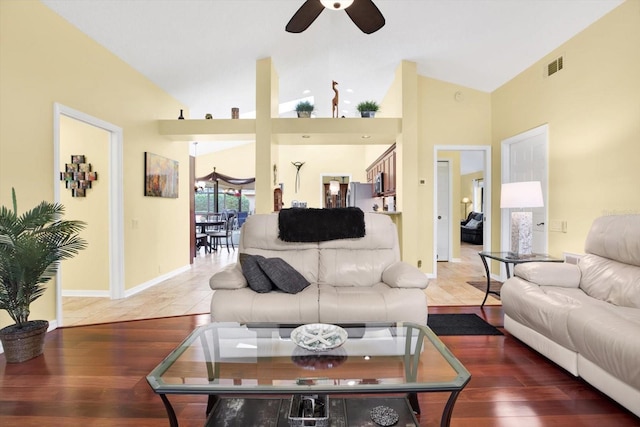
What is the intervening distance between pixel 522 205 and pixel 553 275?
32.3 inches

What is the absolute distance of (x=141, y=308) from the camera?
368 centimetres

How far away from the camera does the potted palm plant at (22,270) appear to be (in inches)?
90.6

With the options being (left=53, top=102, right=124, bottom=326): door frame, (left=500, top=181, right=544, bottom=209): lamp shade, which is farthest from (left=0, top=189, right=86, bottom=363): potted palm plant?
(left=500, top=181, right=544, bottom=209): lamp shade

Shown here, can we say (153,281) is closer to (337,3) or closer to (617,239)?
(337,3)

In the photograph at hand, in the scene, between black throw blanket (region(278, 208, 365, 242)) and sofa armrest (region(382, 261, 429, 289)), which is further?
black throw blanket (region(278, 208, 365, 242))

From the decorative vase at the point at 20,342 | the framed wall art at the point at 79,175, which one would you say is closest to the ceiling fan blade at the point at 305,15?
the decorative vase at the point at 20,342

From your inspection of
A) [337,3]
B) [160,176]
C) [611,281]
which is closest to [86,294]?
[160,176]

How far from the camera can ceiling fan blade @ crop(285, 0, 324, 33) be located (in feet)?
7.75

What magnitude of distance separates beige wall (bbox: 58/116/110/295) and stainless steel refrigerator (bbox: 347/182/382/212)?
453 cm

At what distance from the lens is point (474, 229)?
9.86 meters

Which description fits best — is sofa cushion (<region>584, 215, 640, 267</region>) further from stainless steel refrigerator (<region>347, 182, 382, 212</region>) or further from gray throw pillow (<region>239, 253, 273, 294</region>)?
stainless steel refrigerator (<region>347, 182, 382, 212</region>)

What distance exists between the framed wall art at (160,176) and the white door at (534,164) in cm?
514

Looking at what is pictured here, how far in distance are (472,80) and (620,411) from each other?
4499mm

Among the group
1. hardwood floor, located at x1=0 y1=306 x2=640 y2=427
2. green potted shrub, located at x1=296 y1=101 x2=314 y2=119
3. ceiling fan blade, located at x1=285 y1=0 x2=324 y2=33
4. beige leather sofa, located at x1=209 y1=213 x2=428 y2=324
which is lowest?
hardwood floor, located at x1=0 y1=306 x2=640 y2=427
